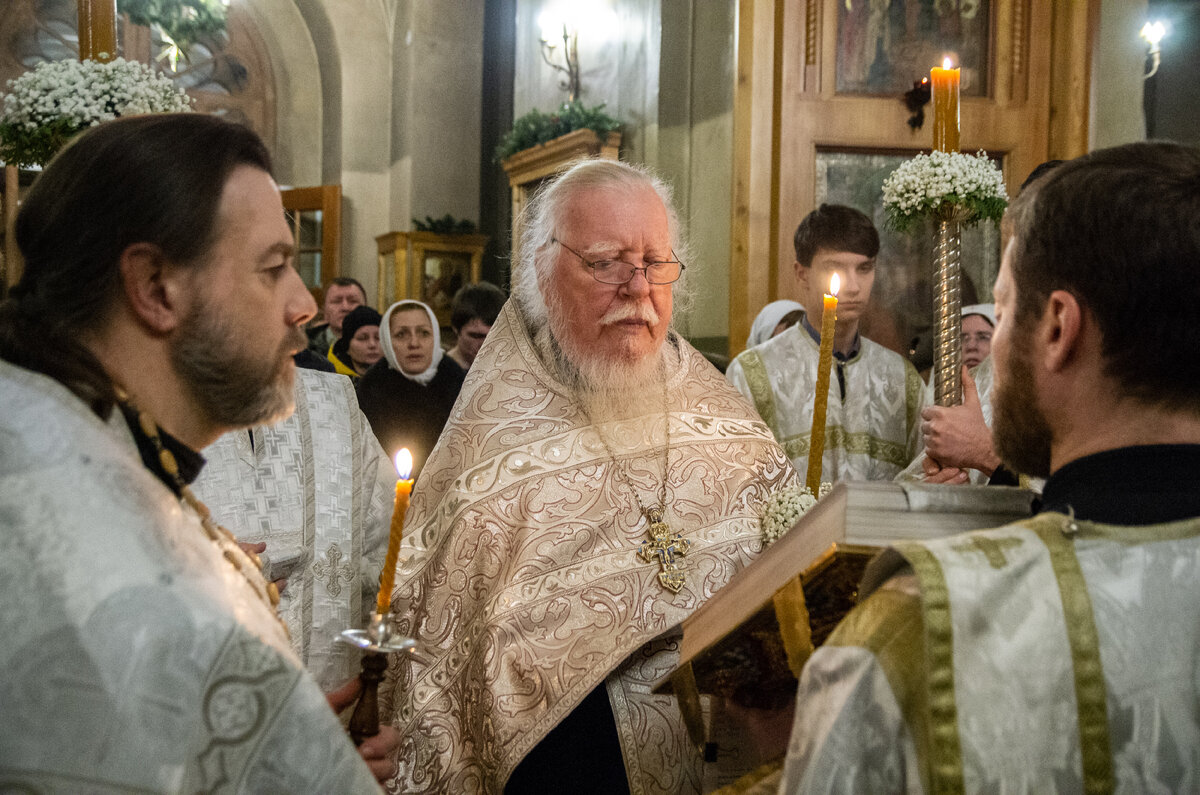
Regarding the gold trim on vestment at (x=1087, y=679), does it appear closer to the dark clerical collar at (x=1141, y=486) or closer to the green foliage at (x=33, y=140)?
the dark clerical collar at (x=1141, y=486)

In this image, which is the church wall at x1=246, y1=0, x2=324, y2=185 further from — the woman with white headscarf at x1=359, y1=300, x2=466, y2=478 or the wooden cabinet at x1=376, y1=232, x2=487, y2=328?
the woman with white headscarf at x1=359, y1=300, x2=466, y2=478

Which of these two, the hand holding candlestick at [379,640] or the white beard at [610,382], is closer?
the hand holding candlestick at [379,640]

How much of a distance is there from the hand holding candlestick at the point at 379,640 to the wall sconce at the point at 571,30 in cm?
819

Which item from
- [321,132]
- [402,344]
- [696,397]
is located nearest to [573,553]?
[696,397]

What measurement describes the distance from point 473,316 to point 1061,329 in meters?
4.80

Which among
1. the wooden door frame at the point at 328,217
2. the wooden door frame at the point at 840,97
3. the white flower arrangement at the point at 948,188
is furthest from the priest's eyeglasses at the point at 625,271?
the wooden door frame at the point at 328,217

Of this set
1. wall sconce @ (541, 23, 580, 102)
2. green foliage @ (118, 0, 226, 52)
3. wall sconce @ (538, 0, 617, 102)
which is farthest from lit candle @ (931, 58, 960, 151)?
green foliage @ (118, 0, 226, 52)

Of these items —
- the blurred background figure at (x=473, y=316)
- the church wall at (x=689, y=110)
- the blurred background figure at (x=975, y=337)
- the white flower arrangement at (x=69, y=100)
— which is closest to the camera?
the white flower arrangement at (x=69, y=100)

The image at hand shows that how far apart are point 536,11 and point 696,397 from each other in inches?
350

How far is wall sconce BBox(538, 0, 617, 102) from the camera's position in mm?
9062

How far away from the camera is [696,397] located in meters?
2.72

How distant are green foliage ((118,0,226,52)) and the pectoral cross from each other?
→ 10949mm

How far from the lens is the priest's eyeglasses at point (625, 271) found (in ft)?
8.59

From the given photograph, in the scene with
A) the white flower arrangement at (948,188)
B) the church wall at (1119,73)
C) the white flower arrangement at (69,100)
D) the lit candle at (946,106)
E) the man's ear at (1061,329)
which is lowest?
the man's ear at (1061,329)
